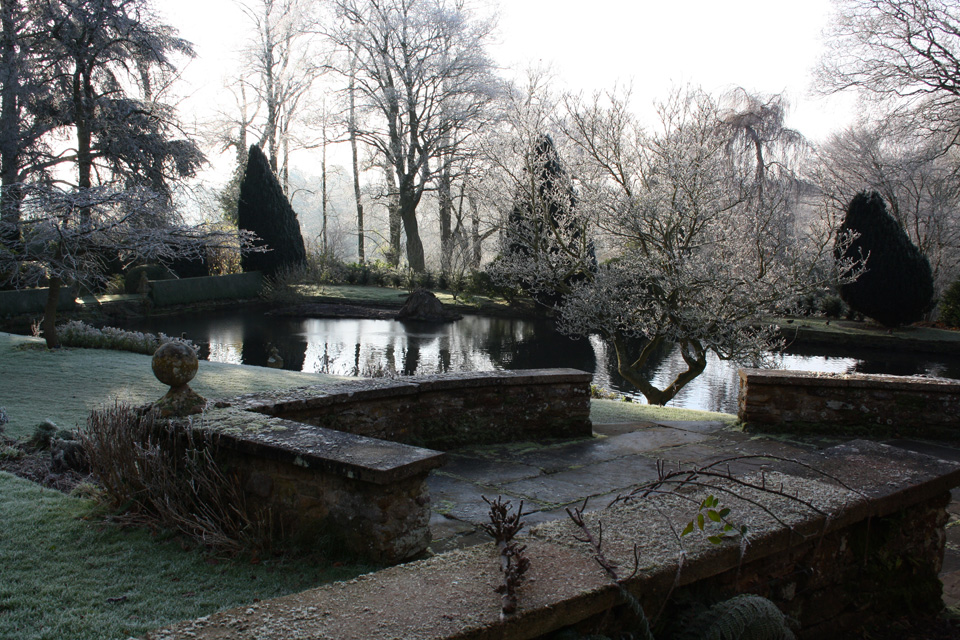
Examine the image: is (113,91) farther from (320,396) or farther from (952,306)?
(952,306)

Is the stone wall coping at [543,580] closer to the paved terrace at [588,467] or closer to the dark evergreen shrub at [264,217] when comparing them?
the paved terrace at [588,467]

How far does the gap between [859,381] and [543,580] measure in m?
4.62

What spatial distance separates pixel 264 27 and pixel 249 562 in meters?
31.8

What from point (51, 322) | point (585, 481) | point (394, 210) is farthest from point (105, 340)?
point (394, 210)

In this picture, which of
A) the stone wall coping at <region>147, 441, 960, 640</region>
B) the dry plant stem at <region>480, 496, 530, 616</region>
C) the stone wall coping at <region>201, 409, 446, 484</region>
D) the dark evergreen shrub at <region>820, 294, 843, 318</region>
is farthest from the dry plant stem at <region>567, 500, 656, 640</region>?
the dark evergreen shrub at <region>820, 294, 843, 318</region>

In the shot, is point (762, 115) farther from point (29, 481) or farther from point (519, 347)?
point (29, 481)

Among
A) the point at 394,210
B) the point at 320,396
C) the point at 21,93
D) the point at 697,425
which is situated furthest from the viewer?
the point at 394,210

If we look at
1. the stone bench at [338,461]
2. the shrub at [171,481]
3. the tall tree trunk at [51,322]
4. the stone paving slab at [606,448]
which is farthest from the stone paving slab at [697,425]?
the tall tree trunk at [51,322]

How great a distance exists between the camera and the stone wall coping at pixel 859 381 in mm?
5289

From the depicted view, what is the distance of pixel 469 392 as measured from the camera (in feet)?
15.9

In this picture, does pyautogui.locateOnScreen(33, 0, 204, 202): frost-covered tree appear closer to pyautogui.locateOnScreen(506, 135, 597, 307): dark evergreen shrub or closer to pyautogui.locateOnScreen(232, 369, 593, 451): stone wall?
pyautogui.locateOnScreen(506, 135, 597, 307): dark evergreen shrub

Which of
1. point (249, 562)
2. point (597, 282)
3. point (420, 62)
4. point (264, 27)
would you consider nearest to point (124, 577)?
point (249, 562)

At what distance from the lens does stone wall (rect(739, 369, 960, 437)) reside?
528 cm

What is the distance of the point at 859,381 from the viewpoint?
5324 millimetres
